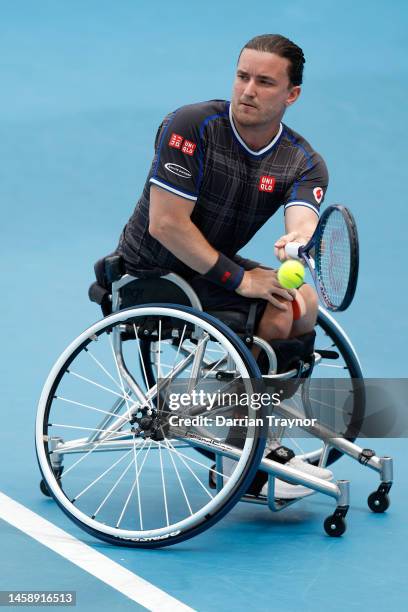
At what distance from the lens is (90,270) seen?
7.40m

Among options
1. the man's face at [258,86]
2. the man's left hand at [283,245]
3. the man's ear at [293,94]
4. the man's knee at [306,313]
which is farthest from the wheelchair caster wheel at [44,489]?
the man's ear at [293,94]

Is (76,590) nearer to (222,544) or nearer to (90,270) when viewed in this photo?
(222,544)

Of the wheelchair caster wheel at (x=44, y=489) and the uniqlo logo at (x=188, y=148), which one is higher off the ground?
the uniqlo logo at (x=188, y=148)

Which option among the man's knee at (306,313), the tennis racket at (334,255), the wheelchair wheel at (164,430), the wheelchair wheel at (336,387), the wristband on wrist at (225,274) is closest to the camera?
the tennis racket at (334,255)

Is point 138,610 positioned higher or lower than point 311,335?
lower

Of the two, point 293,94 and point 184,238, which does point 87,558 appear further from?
point 293,94

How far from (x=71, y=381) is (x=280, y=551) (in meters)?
2.13

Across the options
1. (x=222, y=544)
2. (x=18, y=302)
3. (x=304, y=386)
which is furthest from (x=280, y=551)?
(x=18, y=302)

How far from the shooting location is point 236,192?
12.9 feet

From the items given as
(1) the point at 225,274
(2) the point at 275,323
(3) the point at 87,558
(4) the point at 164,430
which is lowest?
(3) the point at 87,558

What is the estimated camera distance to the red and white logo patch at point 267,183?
3.96 metres

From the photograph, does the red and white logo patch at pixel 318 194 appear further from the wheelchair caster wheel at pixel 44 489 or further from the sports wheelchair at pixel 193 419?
the wheelchair caster wheel at pixel 44 489

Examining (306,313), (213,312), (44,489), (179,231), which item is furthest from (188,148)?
(44,489)

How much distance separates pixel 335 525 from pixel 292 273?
0.77 m
